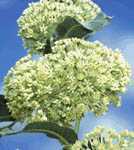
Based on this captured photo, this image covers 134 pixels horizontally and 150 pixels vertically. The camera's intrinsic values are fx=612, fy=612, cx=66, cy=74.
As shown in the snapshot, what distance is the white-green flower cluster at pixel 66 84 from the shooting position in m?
5.45

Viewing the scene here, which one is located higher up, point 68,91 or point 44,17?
point 44,17

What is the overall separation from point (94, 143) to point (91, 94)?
588mm

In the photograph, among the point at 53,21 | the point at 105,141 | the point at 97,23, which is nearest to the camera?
the point at 105,141

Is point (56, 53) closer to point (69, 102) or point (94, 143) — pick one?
point (69, 102)

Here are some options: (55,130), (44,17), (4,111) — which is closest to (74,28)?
(44,17)

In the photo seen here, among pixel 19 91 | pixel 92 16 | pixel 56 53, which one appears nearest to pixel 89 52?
pixel 56 53

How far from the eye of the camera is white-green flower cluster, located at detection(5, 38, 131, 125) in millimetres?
5449

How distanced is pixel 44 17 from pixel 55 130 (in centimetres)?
148

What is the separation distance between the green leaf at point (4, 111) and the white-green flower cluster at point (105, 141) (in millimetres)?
1095

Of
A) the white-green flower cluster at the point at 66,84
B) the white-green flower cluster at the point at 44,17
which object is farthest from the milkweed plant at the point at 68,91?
the white-green flower cluster at the point at 44,17

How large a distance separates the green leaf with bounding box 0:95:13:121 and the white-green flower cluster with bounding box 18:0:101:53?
73cm

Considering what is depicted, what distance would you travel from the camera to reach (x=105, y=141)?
16.8ft

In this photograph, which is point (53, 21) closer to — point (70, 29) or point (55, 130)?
point (70, 29)

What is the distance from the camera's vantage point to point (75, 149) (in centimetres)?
508
